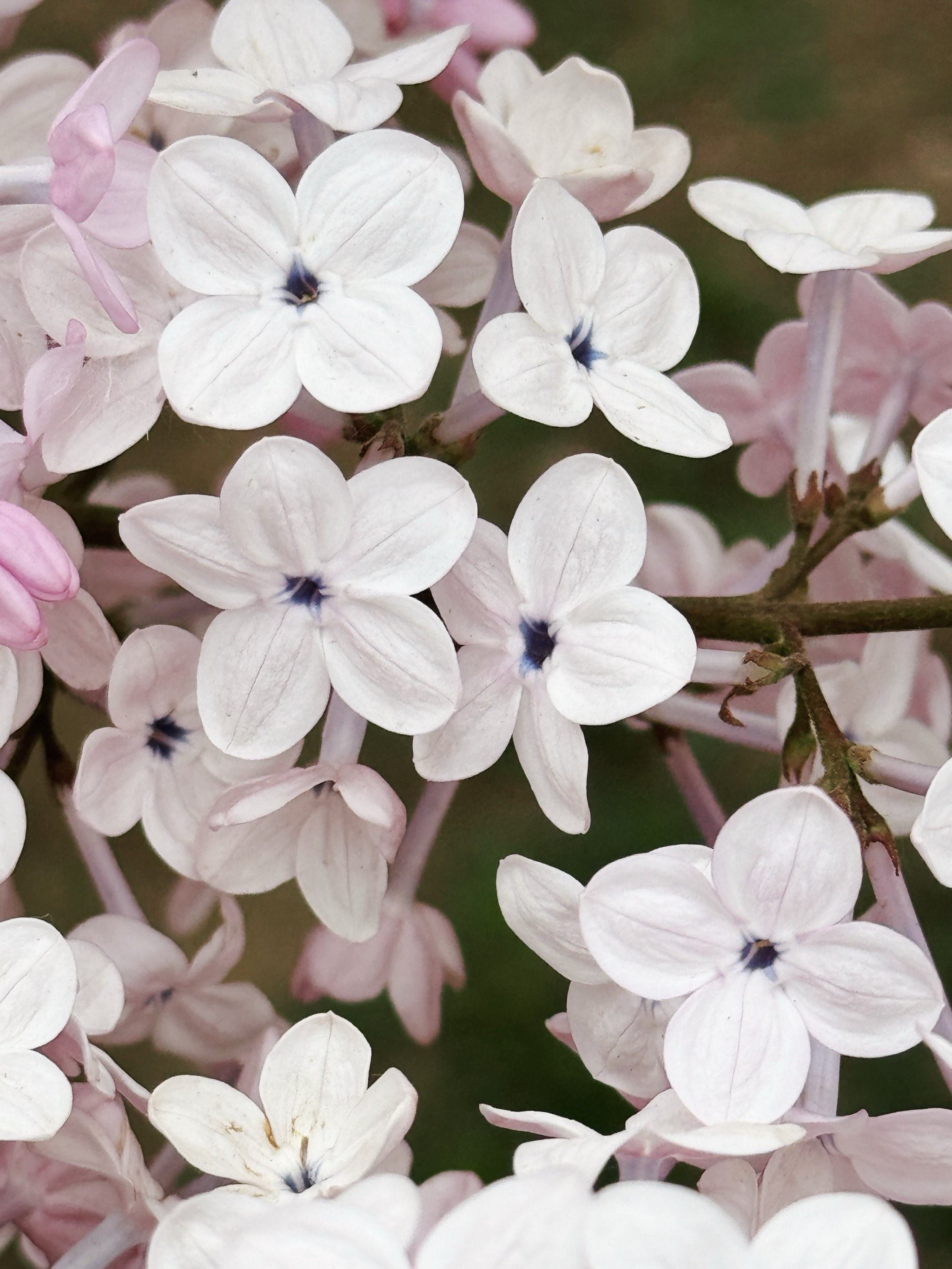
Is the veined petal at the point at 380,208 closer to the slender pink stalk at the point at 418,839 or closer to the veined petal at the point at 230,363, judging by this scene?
the veined petal at the point at 230,363

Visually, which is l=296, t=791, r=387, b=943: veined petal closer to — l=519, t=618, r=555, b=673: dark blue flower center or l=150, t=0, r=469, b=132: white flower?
l=519, t=618, r=555, b=673: dark blue flower center

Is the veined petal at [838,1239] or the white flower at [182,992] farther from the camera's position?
the white flower at [182,992]

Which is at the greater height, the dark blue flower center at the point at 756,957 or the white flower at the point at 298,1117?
the dark blue flower center at the point at 756,957

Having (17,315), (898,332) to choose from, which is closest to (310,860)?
(17,315)

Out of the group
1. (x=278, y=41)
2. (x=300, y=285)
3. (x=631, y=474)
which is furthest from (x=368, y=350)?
(x=631, y=474)

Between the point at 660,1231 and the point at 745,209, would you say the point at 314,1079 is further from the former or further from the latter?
the point at 745,209

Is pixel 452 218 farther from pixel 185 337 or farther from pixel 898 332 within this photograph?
pixel 898 332

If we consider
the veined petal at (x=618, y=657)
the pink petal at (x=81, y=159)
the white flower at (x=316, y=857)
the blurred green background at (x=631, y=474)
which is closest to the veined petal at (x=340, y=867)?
the white flower at (x=316, y=857)
